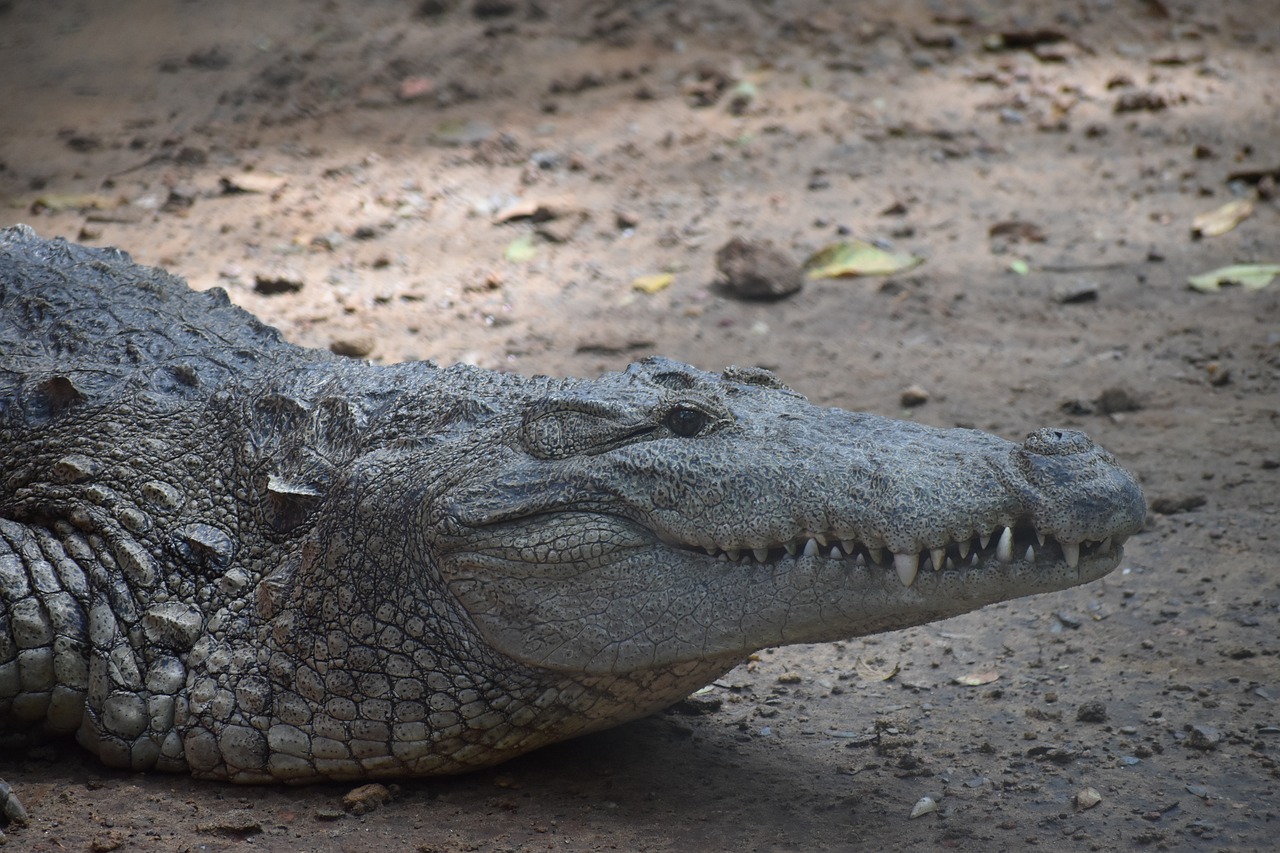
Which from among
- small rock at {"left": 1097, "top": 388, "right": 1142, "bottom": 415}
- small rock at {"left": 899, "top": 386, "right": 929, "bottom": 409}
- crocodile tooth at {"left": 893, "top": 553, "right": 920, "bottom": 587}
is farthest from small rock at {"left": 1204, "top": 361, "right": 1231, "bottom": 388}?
crocodile tooth at {"left": 893, "top": 553, "right": 920, "bottom": 587}

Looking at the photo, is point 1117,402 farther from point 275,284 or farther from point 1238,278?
point 275,284

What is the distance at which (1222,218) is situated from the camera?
6219mm

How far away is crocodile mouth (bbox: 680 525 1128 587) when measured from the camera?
2.53m

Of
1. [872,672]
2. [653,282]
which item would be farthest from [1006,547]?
[653,282]

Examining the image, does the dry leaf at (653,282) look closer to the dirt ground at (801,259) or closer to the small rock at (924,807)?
the dirt ground at (801,259)

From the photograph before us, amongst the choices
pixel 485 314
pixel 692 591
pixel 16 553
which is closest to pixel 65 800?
pixel 16 553

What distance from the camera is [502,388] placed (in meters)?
3.10

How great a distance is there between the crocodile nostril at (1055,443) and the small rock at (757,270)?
3326mm

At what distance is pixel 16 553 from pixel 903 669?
93.6 inches

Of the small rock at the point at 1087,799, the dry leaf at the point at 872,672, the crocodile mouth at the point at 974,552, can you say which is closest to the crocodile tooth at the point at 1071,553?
the crocodile mouth at the point at 974,552

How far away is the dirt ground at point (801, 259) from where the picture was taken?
2.86 meters

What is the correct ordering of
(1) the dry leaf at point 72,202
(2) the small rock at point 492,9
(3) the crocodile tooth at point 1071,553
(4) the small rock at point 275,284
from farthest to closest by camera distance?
(2) the small rock at point 492,9, (1) the dry leaf at point 72,202, (4) the small rock at point 275,284, (3) the crocodile tooth at point 1071,553

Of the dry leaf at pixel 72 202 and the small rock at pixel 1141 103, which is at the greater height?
the small rock at pixel 1141 103

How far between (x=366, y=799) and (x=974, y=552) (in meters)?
1.48
